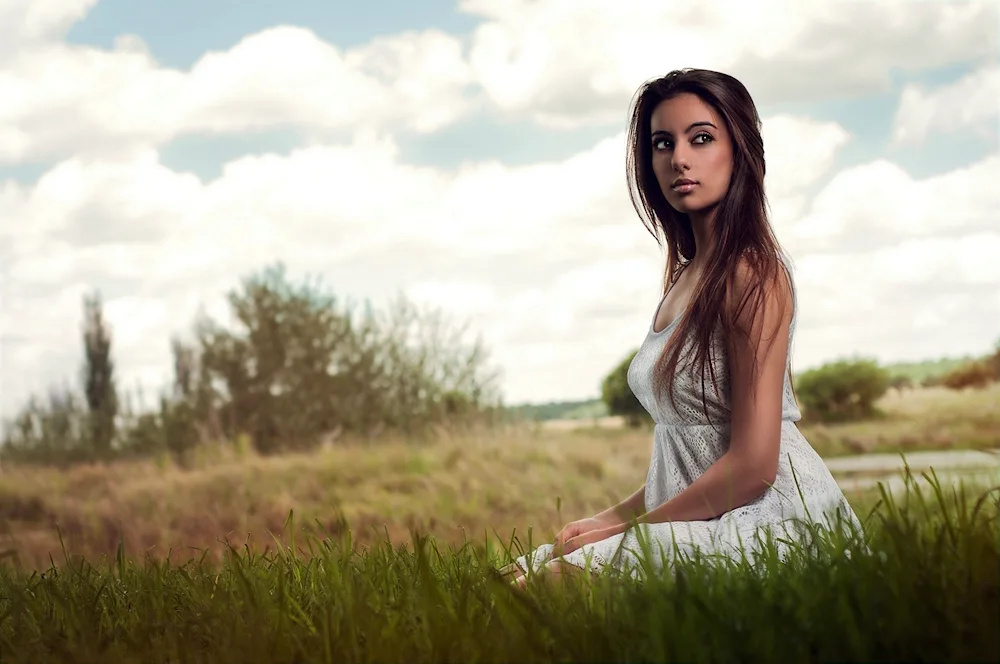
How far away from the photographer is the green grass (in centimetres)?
153

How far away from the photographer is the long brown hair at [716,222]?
101 inches

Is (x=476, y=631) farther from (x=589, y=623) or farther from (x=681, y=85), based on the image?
(x=681, y=85)

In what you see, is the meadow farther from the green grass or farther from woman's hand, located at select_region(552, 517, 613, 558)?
woman's hand, located at select_region(552, 517, 613, 558)

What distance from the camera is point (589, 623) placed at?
5.77 ft

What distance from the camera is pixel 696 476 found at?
8.79ft

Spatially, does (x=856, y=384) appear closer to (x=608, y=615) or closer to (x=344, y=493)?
(x=344, y=493)

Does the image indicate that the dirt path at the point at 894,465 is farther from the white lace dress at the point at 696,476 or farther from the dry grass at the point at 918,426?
the white lace dress at the point at 696,476

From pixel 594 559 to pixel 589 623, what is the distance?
0.61m

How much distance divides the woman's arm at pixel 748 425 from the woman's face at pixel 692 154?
47 centimetres

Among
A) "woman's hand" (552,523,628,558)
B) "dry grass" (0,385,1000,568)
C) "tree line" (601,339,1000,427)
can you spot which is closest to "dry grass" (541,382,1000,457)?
"tree line" (601,339,1000,427)

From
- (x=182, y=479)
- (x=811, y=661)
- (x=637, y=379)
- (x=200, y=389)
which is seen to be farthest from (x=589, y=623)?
(x=200, y=389)

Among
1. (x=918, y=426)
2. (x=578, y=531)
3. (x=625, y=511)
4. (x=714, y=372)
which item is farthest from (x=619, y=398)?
(x=714, y=372)

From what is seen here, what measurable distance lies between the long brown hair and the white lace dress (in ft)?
0.19

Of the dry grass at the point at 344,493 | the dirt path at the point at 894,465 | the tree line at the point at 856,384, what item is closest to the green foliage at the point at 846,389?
the tree line at the point at 856,384
